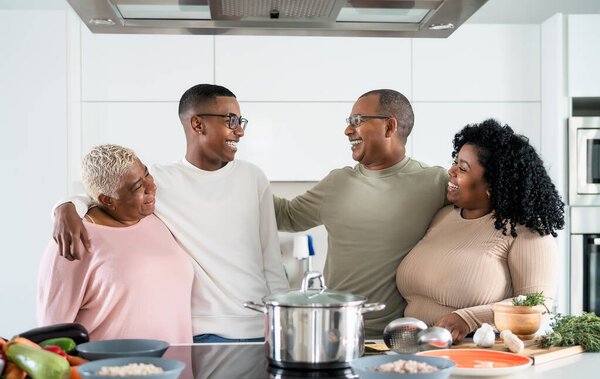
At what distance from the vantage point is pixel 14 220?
3.17m

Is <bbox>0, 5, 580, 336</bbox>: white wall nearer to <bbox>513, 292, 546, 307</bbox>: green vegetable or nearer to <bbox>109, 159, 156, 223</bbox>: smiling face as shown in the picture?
<bbox>109, 159, 156, 223</bbox>: smiling face

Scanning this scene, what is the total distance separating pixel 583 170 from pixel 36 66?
2634 mm

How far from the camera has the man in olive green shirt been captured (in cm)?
225

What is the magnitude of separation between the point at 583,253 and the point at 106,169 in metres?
2.35

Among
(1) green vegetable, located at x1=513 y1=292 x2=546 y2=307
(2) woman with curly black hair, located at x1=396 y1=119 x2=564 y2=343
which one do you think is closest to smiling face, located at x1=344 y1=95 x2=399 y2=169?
(2) woman with curly black hair, located at x1=396 y1=119 x2=564 y2=343

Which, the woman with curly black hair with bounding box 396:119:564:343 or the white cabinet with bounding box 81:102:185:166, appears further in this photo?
the white cabinet with bounding box 81:102:185:166

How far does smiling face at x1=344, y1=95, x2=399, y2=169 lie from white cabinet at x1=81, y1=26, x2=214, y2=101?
1.17 meters

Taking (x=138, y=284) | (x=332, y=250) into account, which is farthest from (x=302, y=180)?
(x=138, y=284)

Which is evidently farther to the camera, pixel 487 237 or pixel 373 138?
pixel 373 138

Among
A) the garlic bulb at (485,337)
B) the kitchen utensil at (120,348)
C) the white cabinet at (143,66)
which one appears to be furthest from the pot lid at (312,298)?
the white cabinet at (143,66)

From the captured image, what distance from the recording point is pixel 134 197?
194cm

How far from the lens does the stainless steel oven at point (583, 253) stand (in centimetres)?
325

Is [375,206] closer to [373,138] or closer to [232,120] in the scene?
[373,138]

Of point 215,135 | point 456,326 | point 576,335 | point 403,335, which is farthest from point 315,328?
point 215,135
